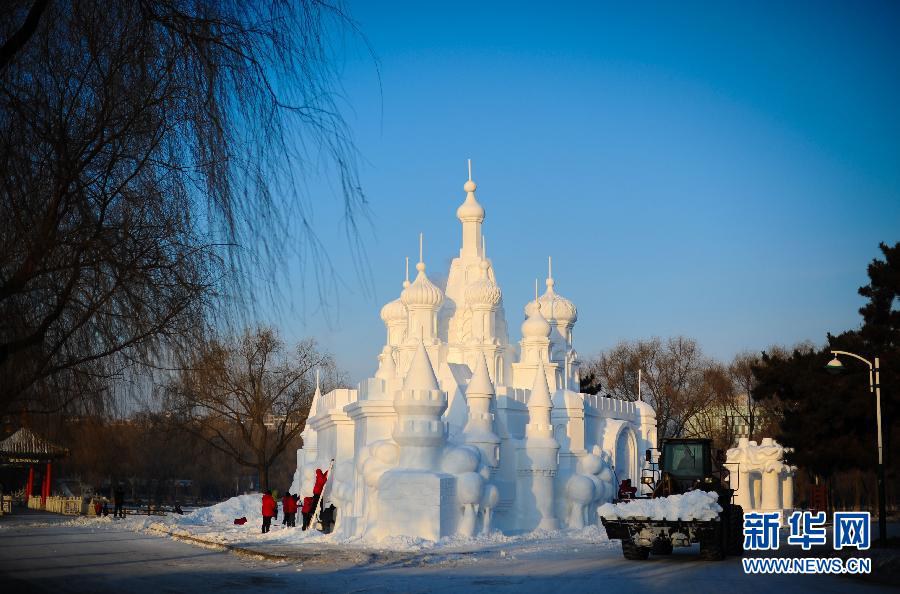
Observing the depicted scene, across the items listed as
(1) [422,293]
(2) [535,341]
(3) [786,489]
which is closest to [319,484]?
(1) [422,293]

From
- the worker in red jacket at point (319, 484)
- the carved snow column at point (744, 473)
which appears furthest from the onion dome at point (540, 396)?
the carved snow column at point (744, 473)

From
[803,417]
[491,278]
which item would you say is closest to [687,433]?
[491,278]

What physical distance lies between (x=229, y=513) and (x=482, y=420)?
15645mm

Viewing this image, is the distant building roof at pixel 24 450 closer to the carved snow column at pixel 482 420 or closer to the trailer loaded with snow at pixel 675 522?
the carved snow column at pixel 482 420

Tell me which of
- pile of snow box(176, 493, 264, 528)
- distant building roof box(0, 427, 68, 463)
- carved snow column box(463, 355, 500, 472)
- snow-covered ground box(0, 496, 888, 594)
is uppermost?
carved snow column box(463, 355, 500, 472)

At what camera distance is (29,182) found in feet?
26.3

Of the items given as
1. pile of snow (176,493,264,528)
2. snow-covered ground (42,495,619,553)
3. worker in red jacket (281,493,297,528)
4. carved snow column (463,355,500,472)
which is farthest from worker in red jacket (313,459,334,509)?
carved snow column (463,355,500,472)

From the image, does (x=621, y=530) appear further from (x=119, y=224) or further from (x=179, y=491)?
(x=179, y=491)

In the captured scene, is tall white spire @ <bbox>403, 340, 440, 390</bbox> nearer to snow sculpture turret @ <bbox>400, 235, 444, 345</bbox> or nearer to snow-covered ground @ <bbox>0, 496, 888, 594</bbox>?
snow-covered ground @ <bbox>0, 496, 888, 594</bbox>

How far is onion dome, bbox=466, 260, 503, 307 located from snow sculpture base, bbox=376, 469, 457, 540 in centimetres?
1439

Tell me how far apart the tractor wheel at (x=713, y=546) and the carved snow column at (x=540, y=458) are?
51.2 feet

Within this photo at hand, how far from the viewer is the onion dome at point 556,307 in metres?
52.1

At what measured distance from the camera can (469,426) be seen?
36.9m

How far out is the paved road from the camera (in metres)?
16.8
